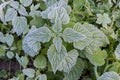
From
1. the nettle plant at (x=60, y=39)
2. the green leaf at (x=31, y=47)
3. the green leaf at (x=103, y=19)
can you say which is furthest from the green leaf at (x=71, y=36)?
the green leaf at (x=103, y=19)

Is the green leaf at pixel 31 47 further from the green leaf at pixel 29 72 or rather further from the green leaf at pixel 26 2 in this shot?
the green leaf at pixel 26 2

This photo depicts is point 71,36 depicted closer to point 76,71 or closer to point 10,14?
point 76,71

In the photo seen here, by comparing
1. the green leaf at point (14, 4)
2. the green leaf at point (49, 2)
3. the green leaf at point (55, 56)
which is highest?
the green leaf at point (14, 4)

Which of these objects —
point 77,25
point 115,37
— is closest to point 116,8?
point 115,37

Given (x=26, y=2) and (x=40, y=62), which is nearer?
(x=40, y=62)

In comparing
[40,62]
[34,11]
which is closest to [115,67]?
[40,62]

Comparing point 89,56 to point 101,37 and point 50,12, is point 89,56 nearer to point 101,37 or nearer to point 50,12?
point 101,37

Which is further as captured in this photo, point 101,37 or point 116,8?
point 116,8
